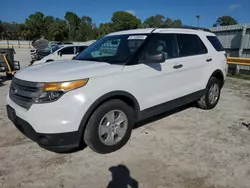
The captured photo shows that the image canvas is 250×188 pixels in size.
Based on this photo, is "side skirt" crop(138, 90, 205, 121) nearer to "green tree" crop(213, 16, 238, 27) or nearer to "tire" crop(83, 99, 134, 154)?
"tire" crop(83, 99, 134, 154)

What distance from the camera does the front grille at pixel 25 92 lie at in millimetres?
2824

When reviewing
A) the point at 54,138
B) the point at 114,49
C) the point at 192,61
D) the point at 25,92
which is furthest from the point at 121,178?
the point at 192,61

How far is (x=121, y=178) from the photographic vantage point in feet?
9.20

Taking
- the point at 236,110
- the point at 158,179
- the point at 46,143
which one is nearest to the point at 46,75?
the point at 46,143

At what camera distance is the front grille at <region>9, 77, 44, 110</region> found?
9.27 feet

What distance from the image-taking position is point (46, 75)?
2912mm

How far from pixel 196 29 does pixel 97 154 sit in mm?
3490

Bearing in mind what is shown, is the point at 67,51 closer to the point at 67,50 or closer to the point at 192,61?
the point at 67,50

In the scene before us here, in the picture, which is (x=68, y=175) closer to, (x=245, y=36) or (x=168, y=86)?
(x=168, y=86)

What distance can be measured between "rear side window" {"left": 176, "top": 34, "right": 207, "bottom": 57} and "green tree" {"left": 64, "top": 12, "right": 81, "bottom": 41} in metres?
63.2

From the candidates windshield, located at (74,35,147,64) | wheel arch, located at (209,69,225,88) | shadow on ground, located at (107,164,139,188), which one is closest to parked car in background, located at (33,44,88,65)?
windshield, located at (74,35,147,64)

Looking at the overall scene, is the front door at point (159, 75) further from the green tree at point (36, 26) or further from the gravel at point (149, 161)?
the green tree at point (36, 26)

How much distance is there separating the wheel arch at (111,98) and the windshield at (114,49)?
54cm

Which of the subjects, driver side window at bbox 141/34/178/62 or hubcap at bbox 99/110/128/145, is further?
driver side window at bbox 141/34/178/62
